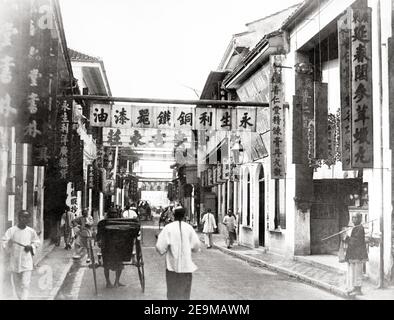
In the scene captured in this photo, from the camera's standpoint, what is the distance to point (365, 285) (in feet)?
41.5

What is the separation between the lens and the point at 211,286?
1264 centimetres

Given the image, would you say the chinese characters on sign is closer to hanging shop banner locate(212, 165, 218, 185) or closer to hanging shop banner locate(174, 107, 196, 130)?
hanging shop banner locate(174, 107, 196, 130)

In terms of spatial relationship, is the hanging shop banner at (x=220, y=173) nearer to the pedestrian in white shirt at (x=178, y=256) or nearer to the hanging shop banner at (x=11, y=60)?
the hanging shop banner at (x=11, y=60)

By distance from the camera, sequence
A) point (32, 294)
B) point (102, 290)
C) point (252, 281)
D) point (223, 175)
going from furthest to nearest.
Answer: point (223, 175) → point (252, 281) → point (102, 290) → point (32, 294)

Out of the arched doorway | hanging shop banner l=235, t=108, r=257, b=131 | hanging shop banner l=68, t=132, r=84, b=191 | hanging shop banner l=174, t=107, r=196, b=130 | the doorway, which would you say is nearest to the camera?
hanging shop banner l=174, t=107, r=196, b=130

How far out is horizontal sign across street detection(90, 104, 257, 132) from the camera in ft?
56.7

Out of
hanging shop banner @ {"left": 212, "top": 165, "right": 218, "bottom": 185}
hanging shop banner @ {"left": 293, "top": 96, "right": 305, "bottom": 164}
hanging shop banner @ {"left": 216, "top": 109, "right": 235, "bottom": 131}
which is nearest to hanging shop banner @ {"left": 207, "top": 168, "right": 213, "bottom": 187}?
hanging shop banner @ {"left": 212, "top": 165, "right": 218, "bottom": 185}

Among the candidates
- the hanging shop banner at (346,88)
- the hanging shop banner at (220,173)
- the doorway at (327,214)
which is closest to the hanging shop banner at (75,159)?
the doorway at (327,214)

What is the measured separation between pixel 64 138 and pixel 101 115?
1336 mm

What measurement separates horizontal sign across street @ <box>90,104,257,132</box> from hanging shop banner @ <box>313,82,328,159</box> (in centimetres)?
267

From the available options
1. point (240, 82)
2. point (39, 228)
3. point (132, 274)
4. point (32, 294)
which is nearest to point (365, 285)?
point (132, 274)

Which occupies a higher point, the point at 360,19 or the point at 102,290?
the point at 360,19
